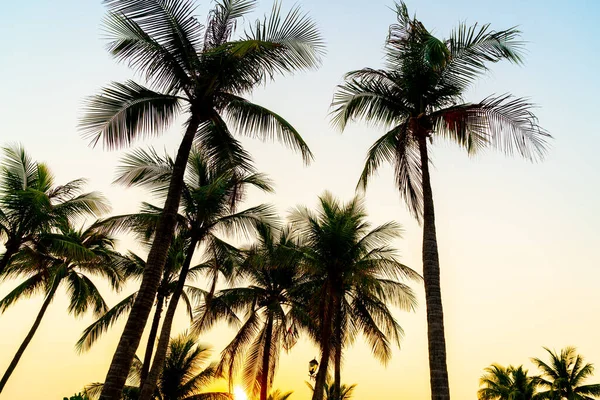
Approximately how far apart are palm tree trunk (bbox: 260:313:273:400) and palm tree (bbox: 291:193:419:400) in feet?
8.29

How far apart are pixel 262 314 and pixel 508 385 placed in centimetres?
2834

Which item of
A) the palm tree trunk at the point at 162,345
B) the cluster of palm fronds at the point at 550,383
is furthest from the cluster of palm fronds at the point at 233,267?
the cluster of palm fronds at the point at 550,383

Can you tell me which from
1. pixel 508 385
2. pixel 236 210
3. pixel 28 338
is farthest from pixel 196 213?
pixel 508 385

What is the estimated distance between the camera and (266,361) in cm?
2205

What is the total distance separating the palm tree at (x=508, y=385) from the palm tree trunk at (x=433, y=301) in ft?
109

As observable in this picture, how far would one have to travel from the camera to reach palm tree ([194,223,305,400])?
22297 millimetres

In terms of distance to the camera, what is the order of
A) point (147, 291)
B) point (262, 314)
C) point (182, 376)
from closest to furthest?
1. point (147, 291)
2. point (262, 314)
3. point (182, 376)

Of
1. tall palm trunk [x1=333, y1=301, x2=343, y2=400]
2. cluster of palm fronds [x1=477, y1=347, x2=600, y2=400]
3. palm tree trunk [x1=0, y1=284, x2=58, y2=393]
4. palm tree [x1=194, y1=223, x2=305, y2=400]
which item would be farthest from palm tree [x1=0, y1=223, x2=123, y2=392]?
cluster of palm fronds [x1=477, y1=347, x2=600, y2=400]

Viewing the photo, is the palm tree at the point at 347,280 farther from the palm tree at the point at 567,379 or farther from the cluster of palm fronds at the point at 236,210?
the palm tree at the point at 567,379

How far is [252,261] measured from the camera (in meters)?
19.8

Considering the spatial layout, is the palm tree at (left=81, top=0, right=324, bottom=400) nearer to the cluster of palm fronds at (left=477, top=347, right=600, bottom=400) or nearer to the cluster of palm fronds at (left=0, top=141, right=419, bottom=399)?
the cluster of palm fronds at (left=0, top=141, right=419, bottom=399)

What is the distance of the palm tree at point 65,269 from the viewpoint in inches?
710

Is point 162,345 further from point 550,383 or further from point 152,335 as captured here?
point 550,383

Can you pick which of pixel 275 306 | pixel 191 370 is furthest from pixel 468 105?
pixel 191 370
